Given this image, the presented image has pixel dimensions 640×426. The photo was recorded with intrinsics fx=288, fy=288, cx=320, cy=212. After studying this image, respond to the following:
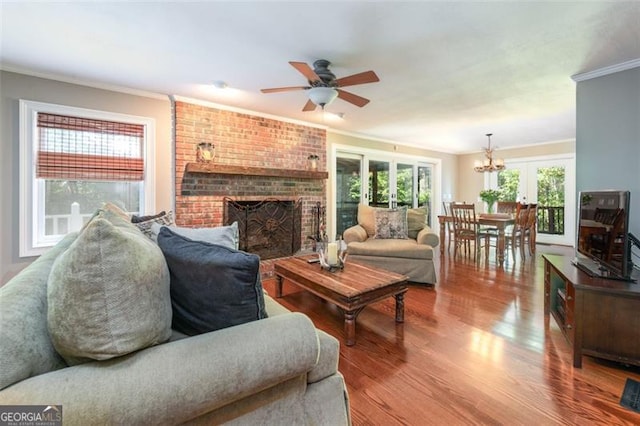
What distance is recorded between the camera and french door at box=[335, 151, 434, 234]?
541cm

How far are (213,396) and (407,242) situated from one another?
314cm

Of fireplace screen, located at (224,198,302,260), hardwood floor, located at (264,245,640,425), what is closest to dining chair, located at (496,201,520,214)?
hardwood floor, located at (264,245,640,425)

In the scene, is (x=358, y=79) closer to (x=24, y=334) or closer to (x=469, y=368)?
(x=469, y=368)

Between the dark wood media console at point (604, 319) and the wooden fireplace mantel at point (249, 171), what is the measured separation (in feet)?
10.9

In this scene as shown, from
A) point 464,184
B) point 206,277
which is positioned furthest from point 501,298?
point 464,184

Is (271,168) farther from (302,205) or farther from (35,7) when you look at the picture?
(35,7)

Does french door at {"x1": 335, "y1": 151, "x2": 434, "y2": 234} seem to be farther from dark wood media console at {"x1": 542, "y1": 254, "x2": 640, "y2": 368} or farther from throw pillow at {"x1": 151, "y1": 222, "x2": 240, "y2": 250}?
dark wood media console at {"x1": 542, "y1": 254, "x2": 640, "y2": 368}

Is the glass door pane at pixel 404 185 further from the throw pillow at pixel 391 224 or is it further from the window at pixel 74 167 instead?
the window at pixel 74 167

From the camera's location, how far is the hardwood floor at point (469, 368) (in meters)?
1.45

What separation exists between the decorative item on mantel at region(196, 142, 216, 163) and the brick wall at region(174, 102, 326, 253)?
64mm

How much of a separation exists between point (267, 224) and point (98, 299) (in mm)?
3382

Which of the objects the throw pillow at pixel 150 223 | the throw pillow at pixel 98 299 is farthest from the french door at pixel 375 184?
the throw pillow at pixel 98 299

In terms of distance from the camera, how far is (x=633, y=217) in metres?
2.51

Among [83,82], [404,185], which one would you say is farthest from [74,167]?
[404,185]
